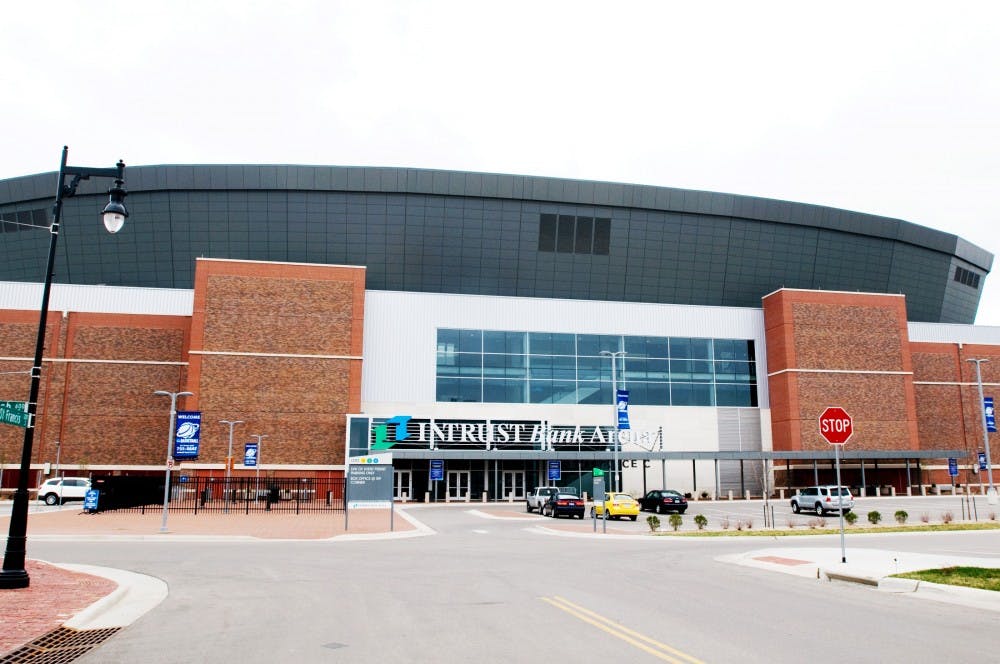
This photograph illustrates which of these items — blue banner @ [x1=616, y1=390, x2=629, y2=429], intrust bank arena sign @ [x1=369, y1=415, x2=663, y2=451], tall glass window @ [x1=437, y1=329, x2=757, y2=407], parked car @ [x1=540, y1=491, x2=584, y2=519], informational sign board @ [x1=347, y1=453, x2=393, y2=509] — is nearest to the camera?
informational sign board @ [x1=347, y1=453, x2=393, y2=509]

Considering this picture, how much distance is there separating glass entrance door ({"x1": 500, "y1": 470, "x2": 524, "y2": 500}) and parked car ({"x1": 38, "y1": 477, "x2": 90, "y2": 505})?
30.8 metres

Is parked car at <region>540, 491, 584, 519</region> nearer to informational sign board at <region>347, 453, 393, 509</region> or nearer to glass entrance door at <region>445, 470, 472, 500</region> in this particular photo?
informational sign board at <region>347, 453, 393, 509</region>

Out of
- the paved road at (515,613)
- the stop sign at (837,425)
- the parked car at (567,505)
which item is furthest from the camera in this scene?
the parked car at (567,505)

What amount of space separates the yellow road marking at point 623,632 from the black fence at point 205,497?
105 ft

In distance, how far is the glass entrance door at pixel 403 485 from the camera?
63281mm

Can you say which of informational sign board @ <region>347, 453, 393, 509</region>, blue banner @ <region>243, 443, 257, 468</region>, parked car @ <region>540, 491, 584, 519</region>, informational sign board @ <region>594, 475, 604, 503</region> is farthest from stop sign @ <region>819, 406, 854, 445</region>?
blue banner @ <region>243, 443, 257, 468</region>

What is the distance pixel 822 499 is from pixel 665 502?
8601 mm

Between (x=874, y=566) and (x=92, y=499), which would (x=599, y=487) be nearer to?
(x=874, y=566)

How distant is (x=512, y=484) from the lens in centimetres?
6544

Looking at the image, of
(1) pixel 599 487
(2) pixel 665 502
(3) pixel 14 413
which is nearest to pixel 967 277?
(2) pixel 665 502

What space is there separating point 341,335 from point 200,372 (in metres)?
11.0

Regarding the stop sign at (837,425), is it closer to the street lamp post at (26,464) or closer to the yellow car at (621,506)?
the street lamp post at (26,464)

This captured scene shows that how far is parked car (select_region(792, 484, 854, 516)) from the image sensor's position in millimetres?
41406

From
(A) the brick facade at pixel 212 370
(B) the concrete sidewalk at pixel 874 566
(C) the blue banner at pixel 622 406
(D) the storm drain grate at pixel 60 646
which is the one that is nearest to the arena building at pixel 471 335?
(A) the brick facade at pixel 212 370
